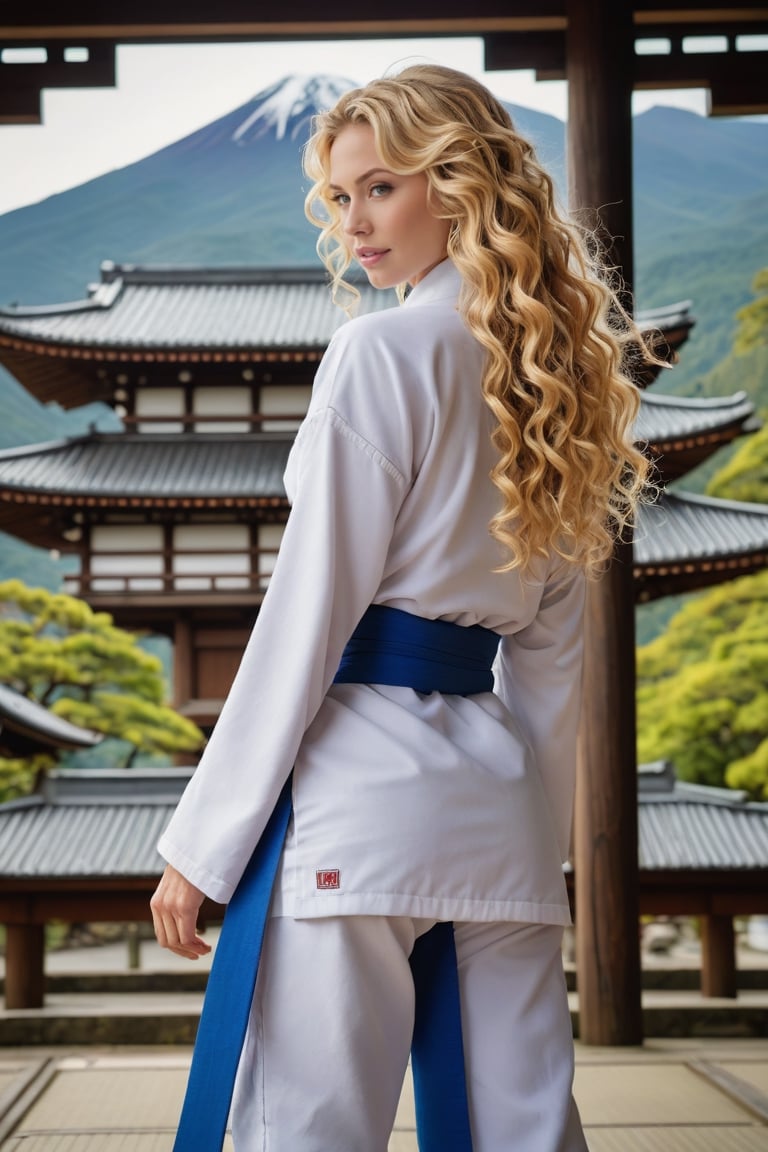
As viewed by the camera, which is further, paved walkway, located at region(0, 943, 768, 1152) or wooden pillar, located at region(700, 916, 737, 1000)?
wooden pillar, located at region(700, 916, 737, 1000)

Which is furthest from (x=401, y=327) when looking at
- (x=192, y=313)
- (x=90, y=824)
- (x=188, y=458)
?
(x=192, y=313)

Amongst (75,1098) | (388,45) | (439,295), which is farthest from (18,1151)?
(388,45)

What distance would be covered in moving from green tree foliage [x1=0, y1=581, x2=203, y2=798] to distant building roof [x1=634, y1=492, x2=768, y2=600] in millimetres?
3981

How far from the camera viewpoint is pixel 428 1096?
3.67ft

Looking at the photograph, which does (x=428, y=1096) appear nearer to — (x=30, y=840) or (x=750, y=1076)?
(x=750, y=1076)

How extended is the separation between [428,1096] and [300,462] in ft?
1.92

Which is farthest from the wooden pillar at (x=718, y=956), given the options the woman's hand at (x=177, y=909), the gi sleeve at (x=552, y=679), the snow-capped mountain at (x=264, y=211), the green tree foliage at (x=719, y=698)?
the snow-capped mountain at (x=264, y=211)

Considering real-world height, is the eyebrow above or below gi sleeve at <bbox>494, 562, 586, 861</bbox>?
above

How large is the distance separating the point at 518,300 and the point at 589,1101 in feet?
6.69

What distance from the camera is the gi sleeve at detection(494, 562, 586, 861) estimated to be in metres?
1.26

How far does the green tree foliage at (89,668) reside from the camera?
10.3 meters

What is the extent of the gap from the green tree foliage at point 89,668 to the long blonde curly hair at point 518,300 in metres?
8.93

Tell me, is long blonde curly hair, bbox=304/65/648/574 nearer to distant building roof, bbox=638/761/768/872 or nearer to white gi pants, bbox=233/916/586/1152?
white gi pants, bbox=233/916/586/1152

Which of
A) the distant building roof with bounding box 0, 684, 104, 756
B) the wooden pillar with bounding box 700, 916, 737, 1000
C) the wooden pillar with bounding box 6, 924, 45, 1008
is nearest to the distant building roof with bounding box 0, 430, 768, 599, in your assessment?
the wooden pillar with bounding box 700, 916, 737, 1000
